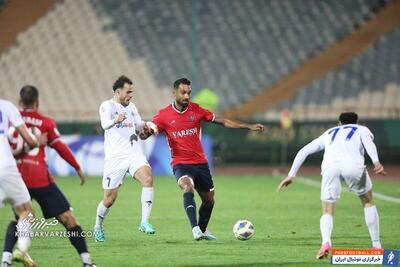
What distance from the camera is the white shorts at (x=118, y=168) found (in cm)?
1214

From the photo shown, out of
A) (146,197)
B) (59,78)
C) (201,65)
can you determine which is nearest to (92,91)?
(59,78)

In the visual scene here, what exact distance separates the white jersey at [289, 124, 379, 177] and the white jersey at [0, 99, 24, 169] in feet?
10.9

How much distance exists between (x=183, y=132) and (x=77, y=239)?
3787 millimetres

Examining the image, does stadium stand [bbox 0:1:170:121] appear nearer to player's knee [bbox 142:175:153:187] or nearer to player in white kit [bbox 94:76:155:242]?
player in white kit [bbox 94:76:155:242]

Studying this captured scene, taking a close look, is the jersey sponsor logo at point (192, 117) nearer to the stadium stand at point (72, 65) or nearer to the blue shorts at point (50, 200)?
the blue shorts at point (50, 200)

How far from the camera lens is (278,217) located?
15.1 metres

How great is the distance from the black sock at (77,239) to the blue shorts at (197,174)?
11.2 feet

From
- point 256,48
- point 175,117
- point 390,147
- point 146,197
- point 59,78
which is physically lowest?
point 146,197

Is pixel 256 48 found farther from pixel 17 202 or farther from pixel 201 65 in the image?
pixel 17 202

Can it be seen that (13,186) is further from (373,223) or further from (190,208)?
(373,223)

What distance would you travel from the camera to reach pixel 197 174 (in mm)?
12062

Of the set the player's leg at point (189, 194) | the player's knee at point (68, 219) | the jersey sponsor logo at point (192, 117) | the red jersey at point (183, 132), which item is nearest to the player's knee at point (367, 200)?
the player's leg at point (189, 194)

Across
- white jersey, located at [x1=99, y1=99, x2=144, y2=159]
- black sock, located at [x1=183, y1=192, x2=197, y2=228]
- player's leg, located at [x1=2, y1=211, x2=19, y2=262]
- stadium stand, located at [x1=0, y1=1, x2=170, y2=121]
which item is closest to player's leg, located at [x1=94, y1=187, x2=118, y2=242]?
white jersey, located at [x1=99, y1=99, x2=144, y2=159]

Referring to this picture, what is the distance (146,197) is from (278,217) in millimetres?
3651
